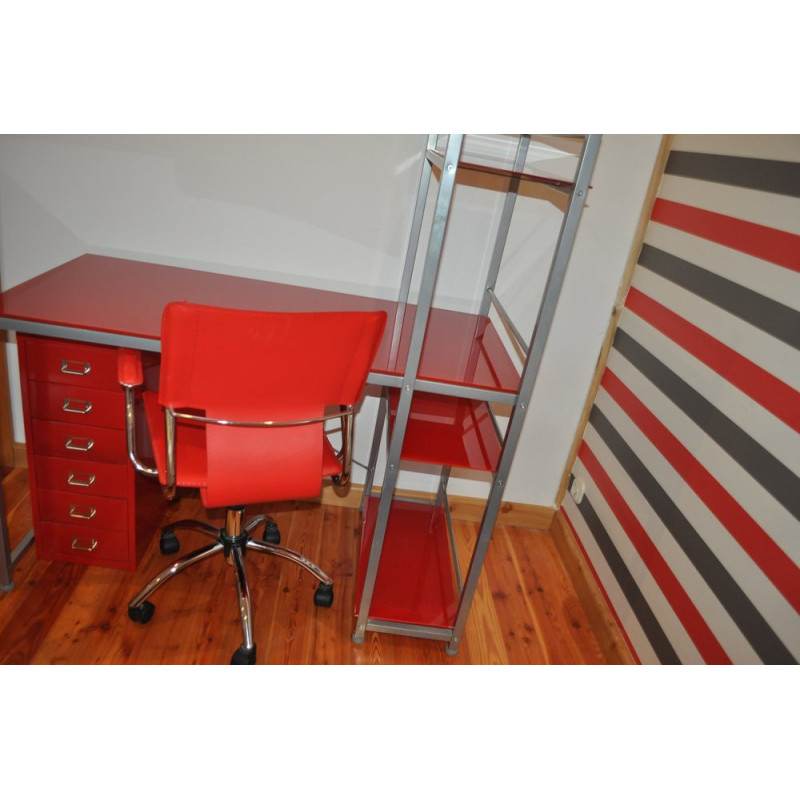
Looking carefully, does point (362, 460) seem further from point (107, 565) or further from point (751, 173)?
point (751, 173)

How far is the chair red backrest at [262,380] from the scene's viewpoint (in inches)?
48.5

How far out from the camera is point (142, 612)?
1.80 metres

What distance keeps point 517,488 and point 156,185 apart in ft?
5.84

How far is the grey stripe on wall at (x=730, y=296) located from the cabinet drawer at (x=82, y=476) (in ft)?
5.77

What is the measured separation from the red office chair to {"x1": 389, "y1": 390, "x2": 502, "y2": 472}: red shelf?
24 cm

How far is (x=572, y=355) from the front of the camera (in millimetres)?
2301

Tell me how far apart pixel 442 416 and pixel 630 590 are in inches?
32.3

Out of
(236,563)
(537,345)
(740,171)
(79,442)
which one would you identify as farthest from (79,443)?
(740,171)

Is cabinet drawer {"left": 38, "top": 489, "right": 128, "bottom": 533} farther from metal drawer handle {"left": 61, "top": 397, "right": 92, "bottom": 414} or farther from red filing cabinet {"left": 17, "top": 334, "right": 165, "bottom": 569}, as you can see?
metal drawer handle {"left": 61, "top": 397, "right": 92, "bottom": 414}

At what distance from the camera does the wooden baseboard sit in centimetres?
195

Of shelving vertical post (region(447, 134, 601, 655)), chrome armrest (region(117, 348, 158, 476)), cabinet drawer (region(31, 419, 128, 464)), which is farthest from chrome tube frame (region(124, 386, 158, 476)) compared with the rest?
shelving vertical post (region(447, 134, 601, 655))
